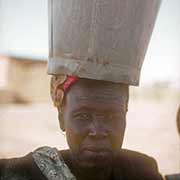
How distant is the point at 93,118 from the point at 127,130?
0.55ft

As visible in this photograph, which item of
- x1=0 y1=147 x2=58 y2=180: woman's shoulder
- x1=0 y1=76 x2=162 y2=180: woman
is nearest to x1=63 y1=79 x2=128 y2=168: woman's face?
x1=0 y1=76 x2=162 y2=180: woman

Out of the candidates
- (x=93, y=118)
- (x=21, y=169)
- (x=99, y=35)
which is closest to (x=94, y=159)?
(x=93, y=118)

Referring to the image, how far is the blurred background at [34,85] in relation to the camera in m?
1.59

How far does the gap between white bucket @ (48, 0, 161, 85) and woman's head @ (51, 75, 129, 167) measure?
0.05 meters

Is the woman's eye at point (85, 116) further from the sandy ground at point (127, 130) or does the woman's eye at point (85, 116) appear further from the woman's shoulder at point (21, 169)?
the woman's shoulder at point (21, 169)

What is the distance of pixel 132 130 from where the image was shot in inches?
64.9

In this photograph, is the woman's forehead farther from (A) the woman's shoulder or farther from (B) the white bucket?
(A) the woman's shoulder

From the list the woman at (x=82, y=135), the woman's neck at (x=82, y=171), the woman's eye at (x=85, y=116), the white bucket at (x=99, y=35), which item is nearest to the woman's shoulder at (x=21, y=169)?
the woman at (x=82, y=135)

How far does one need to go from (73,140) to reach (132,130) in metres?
0.23

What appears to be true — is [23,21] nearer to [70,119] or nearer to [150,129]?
[70,119]

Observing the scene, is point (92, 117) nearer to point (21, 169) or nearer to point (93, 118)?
point (93, 118)

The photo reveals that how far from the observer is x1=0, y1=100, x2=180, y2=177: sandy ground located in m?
1.59

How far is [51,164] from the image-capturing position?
156 cm

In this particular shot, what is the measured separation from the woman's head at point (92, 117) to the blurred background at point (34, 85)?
0.06m
